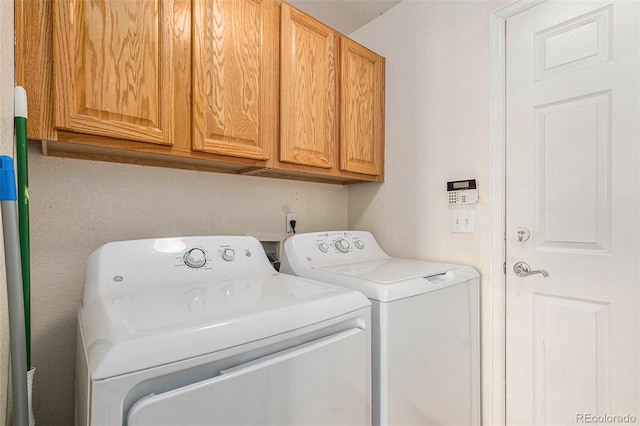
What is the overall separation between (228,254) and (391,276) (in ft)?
2.22

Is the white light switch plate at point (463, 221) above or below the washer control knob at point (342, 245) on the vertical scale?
above

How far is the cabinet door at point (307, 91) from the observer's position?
158 cm

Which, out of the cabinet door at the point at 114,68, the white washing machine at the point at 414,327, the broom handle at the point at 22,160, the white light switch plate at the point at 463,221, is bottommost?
the white washing machine at the point at 414,327

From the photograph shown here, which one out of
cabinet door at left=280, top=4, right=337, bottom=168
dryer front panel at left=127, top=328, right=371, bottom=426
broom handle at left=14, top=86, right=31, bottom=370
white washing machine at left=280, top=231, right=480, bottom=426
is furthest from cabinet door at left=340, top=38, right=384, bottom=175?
broom handle at left=14, top=86, right=31, bottom=370

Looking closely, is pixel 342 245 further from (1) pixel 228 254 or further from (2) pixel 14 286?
(2) pixel 14 286

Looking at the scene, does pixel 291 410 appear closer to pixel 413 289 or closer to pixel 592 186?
pixel 413 289

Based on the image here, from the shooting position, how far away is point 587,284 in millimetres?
1323

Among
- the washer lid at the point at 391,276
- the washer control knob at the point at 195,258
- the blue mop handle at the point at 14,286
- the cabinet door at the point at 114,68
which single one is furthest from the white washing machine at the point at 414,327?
the blue mop handle at the point at 14,286

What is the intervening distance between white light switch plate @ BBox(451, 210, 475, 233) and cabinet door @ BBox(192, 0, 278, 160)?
1029 mm

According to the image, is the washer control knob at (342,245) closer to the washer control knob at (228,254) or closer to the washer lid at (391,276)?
the washer lid at (391,276)

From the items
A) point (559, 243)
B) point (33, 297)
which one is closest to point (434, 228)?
point (559, 243)

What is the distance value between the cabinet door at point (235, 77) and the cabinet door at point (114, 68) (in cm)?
12

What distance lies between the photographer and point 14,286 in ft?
2.17

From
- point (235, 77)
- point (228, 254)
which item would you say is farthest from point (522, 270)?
point (235, 77)
